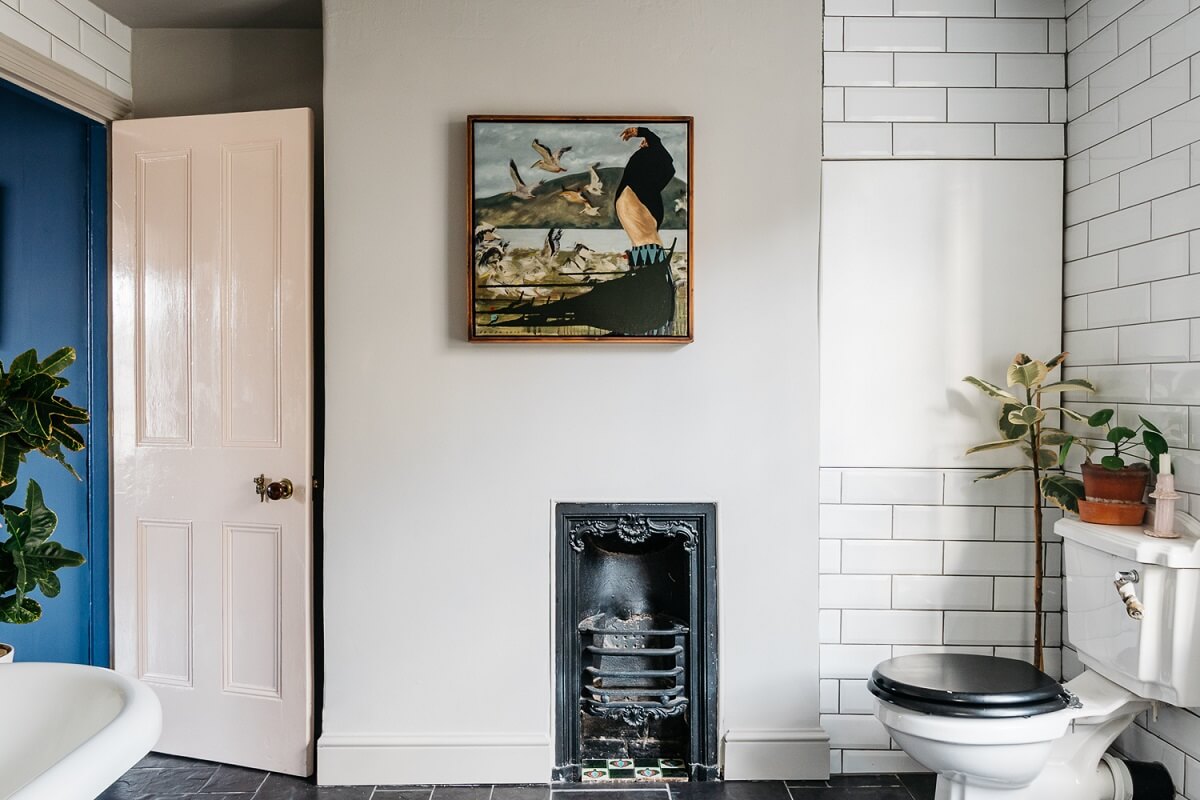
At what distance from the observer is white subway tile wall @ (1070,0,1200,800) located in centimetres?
194

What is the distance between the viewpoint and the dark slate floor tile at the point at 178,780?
2320mm

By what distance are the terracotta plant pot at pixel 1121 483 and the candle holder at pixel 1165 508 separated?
9cm

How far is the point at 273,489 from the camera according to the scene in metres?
2.39

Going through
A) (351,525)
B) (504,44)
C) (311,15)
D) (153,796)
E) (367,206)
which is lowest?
(153,796)

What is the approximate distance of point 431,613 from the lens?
2.38 metres

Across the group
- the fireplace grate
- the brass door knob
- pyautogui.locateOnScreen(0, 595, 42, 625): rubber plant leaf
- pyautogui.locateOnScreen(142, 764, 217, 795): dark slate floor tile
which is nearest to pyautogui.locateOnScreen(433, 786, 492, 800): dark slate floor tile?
the fireplace grate

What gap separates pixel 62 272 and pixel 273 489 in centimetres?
102

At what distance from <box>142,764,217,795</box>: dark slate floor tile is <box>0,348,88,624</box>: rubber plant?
0.75m

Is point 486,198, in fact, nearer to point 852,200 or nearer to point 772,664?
point 852,200

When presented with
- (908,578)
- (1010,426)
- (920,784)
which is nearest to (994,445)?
(1010,426)

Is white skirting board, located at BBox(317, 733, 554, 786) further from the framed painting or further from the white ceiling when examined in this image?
the white ceiling

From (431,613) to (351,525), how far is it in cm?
35

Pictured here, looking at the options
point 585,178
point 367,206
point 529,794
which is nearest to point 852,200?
A: point 585,178

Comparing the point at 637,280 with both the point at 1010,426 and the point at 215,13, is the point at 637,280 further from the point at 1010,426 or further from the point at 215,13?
the point at 215,13
